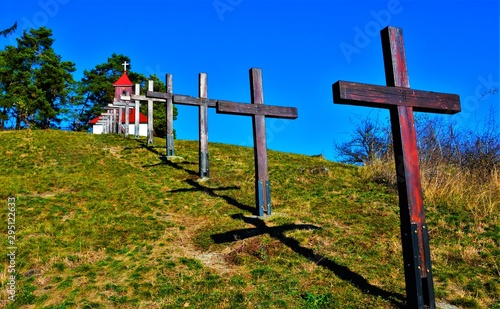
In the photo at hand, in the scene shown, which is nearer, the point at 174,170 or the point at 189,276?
the point at 189,276

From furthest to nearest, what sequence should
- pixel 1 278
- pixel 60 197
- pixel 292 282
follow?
pixel 60 197 → pixel 1 278 → pixel 292 282

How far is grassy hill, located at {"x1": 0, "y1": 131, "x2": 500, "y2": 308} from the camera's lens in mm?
4527

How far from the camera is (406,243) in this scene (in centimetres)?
419

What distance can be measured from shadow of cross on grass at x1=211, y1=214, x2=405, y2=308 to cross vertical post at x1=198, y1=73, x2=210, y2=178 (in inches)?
169

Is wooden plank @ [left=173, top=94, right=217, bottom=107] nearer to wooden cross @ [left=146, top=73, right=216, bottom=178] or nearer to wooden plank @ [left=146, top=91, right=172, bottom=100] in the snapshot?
wooden cross @ [left=146, top=73, right=216, bottom=178]

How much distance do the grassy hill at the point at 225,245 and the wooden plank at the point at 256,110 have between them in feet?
7.48

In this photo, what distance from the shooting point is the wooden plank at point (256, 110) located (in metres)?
7.17

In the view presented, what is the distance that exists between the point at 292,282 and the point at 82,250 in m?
3.87

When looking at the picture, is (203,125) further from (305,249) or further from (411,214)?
(411,214)

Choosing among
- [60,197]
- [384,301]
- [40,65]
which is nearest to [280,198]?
[384,301]

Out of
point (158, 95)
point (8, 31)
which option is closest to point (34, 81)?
point (8, 31)

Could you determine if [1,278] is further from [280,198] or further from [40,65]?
[40,65]

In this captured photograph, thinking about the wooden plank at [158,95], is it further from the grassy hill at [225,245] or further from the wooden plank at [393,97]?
the wooden plank at [393,97]

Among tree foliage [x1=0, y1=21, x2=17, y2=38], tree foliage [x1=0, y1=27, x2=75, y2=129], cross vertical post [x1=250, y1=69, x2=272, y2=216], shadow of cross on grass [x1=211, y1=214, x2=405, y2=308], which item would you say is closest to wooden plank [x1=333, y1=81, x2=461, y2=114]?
shadow of cross on grass [x1=211, y1=214, x2=405, y2=308]
